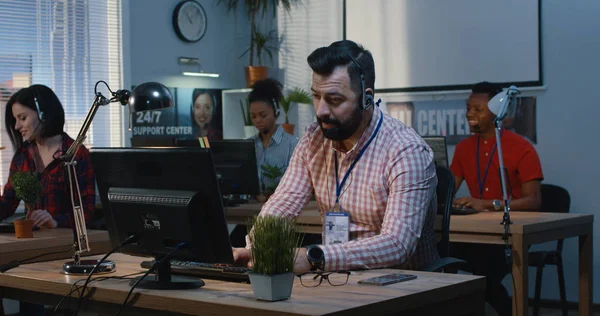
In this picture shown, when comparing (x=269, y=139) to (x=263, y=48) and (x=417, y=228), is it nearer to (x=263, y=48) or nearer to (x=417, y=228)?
(x=263, y=48)

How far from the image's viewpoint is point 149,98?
300 cm

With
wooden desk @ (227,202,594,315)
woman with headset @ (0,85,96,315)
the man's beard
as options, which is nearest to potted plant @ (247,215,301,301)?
the man's beard

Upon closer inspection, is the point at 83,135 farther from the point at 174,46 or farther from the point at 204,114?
the point at 204,114

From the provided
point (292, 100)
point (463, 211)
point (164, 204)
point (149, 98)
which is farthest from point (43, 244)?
point (292, 100)

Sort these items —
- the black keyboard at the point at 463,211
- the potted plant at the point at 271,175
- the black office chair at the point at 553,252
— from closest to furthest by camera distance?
the black keyboard at the point at 463,211 → the black office chair at the point at 553,252 → the potted plant at the point at 271,175

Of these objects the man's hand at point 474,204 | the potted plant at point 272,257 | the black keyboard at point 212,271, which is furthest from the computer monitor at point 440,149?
the potted plant at point 272,257

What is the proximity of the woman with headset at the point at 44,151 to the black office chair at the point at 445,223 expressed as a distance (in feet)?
6.59

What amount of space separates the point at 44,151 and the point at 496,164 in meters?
2.90

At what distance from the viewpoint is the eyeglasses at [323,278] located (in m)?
2.57

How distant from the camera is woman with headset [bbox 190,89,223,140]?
770 centimetres

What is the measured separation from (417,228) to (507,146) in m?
2.86

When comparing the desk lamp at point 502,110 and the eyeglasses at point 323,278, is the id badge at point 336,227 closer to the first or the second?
the eyeglasses at point 323,278

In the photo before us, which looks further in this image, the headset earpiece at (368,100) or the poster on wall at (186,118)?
the poster on wall at (186,118)

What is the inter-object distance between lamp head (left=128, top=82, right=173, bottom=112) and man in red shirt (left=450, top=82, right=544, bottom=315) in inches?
102
